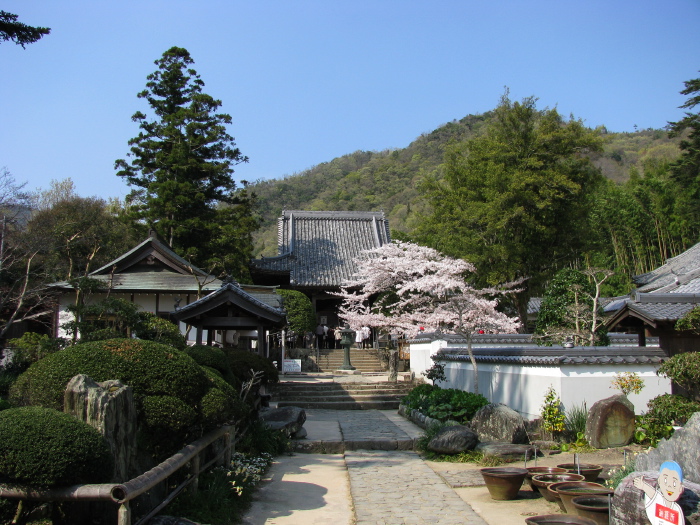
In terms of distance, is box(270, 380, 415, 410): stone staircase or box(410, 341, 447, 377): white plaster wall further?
box(410, 341, 447, 377): white plaster wall

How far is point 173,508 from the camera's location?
5.77 m

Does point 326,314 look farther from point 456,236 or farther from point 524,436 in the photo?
point 524,436

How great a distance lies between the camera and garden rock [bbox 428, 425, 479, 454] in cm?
1016

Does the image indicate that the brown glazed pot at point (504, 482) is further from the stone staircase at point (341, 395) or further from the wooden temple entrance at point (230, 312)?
the stone staircase at point (341, 395)

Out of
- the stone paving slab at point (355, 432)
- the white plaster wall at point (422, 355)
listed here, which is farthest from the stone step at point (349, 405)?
the white plaster wall at point (422, 355)

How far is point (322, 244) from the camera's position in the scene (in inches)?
1465

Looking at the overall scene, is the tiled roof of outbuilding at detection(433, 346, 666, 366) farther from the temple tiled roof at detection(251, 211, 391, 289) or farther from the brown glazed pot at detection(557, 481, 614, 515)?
the temple tiled roof at detection(251, 211, 391, 289)

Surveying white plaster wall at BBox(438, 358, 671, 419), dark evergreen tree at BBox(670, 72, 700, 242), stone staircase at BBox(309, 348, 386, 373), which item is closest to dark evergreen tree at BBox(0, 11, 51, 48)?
white plaster wall at BBox(438, 358, 671, 419)

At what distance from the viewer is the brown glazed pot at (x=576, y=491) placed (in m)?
6.09

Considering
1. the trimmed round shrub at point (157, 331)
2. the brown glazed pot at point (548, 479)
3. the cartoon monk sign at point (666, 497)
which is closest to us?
the cartoon monk sign at point (666, 497)

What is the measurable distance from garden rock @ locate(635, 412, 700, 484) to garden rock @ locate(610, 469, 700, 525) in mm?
472

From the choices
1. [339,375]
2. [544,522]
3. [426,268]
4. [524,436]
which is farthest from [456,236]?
[544,522]

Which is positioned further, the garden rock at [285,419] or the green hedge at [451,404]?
the green hedge at [451,404]

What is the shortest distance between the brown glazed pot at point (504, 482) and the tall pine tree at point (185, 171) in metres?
19.3
